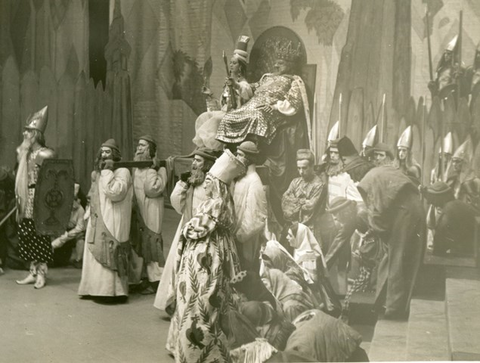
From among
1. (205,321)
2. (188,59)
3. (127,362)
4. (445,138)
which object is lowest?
(127,362)

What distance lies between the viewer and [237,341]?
6.19m

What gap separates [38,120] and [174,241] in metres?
1.77

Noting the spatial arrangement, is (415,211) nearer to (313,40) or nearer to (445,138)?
(445,138)

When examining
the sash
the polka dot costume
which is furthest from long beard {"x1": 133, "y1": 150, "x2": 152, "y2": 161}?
the polka dot costume

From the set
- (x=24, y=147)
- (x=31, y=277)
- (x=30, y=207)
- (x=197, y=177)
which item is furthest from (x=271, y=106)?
(x=31, y=277)

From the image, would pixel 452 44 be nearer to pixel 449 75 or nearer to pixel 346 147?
pixel 449 75

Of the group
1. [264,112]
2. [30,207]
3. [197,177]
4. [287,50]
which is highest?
[287,50]

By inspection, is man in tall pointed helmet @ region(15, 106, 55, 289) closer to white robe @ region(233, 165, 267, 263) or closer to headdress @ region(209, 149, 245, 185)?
headdress @ region(209, 149, 245, 185)

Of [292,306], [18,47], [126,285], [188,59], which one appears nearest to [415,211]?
[292,306]

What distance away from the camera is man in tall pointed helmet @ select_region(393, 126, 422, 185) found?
6.12m

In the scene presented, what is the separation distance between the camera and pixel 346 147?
622 centimetres

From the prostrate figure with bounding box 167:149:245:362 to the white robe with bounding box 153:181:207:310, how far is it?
0.91ft

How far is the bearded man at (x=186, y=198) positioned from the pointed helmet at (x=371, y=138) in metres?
1.22

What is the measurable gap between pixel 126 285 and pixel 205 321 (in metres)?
1.60
